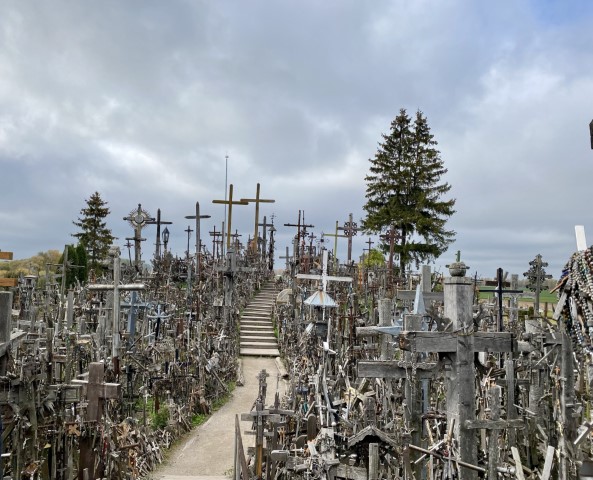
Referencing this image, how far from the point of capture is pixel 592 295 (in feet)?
15.9

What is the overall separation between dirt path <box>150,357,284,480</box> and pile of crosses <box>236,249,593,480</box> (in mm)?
1709

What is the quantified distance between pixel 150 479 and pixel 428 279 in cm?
626

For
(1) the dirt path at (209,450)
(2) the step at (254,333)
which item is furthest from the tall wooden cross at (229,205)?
(1) the dirt path at (209,450)

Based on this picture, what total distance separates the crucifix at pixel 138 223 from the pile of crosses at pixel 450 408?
14.2 metres

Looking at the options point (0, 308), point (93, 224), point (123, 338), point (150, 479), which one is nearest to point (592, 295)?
point (0, 308)

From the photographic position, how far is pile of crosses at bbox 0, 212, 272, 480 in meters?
6.77

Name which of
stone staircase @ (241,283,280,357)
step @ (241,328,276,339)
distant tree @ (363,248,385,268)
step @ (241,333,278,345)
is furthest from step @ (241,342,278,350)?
distant tree @ (363,248,385,268)

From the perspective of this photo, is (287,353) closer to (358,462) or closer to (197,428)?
(197,428)

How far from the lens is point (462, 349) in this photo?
6.41 m

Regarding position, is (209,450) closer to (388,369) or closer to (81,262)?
(388,369)

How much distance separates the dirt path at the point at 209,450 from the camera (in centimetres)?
1057

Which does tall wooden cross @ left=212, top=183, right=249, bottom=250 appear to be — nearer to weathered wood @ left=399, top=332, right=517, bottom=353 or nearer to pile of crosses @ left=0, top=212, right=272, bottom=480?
pile of crosses @ left=0, top=212, right=272, bottom=480

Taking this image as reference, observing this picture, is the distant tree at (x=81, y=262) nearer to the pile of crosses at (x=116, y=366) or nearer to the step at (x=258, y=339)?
the pile of crosses at (x=116, y=366)

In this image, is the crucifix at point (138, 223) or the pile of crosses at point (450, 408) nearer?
the pile of crosses at point (450, 408)
